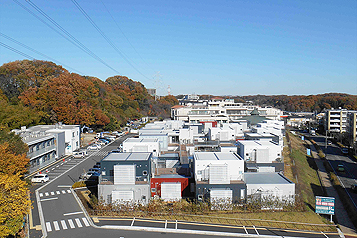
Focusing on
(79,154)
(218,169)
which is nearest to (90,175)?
(79,154)

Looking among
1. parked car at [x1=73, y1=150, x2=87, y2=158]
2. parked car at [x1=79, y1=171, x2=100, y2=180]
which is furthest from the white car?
parked car at [x1=73, y1=150, x2=87, y2=158]

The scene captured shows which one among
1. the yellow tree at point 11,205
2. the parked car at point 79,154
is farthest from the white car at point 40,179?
the yellow tree at point 11,205

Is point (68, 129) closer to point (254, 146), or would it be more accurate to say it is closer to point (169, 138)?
point (169, 138)

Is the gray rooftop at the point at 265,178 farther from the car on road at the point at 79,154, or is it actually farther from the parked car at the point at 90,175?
the car on road at the point at 79,154

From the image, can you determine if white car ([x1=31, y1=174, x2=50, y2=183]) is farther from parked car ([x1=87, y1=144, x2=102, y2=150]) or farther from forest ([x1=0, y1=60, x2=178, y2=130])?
parked car ([x1=87, y1=144, x2=102, y2=150])

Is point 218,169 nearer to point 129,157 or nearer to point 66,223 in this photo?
point 129,157

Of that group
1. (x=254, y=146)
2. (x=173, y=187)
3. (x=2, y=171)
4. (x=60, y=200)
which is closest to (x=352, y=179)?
(x=254, y=146)
